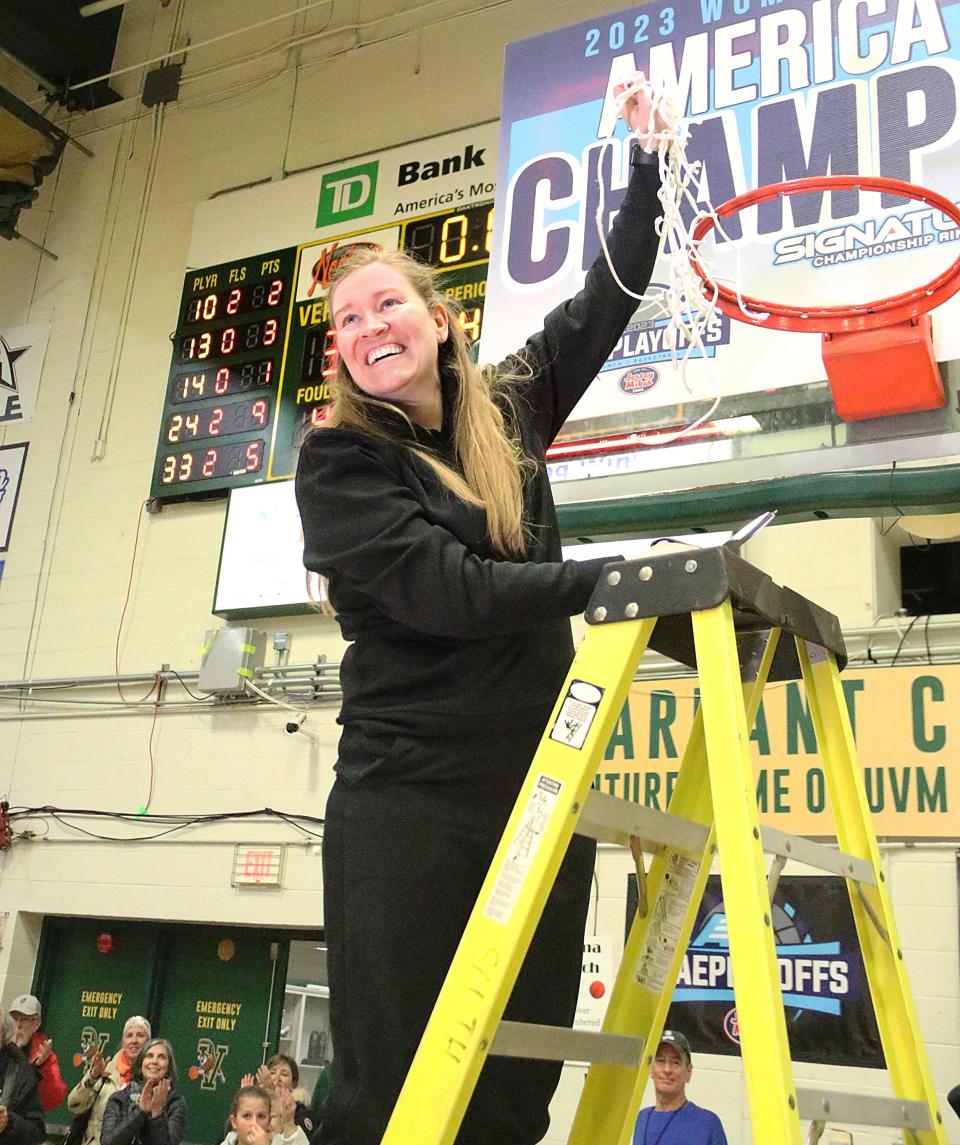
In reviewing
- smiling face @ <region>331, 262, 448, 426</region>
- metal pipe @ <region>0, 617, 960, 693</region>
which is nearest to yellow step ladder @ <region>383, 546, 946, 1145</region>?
smiling face @ <region>331, 262, 448, 426</region>

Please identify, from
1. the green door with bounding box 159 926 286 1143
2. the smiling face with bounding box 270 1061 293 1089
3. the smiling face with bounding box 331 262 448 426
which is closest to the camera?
the smiling face with bounding box 331 262 448 426

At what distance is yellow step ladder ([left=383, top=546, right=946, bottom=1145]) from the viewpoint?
1.19 meters

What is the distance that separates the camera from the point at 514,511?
1.65 metres

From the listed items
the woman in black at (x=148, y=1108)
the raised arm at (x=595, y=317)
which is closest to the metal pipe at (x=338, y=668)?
the woman in black at (x=148, y=1108)

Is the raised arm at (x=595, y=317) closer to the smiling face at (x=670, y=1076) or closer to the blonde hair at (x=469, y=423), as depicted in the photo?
the blonde hair at (x=469, y=423)

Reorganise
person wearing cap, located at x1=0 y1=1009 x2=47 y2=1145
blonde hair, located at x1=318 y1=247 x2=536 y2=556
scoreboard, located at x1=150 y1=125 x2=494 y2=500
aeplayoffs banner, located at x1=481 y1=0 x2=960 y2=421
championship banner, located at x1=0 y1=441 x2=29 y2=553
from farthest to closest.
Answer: championship banner, located at x1=0 y1=441 x2=29 y2=553 < scoreboard, located at x1=150 y1=125 x2=494 y2=500 < person wearing cap, located at x1=0 y1=1009 x2=47 y2=1145 < aeplayoffs banner, located at x1=481 y1=0 x2=960 y2=421 < blonde hair, located at x1=318 y1=247 x2=536 y2=556

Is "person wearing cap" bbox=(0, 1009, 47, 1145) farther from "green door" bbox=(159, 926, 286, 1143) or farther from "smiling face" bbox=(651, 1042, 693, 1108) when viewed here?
"smiling face" bbox=(651, 1042, 693, 1108)

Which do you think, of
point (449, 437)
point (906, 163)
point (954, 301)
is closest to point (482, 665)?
point (449, 437)

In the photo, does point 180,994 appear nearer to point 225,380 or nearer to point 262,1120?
point 262,1120

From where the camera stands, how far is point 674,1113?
4.65m

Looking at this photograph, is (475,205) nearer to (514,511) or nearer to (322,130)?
(322,130)

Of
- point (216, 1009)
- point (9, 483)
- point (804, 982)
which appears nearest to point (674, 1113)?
point (804, 982)

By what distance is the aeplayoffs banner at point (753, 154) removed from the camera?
2.91 m

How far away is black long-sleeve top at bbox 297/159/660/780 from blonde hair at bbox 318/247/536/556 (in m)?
0.02
